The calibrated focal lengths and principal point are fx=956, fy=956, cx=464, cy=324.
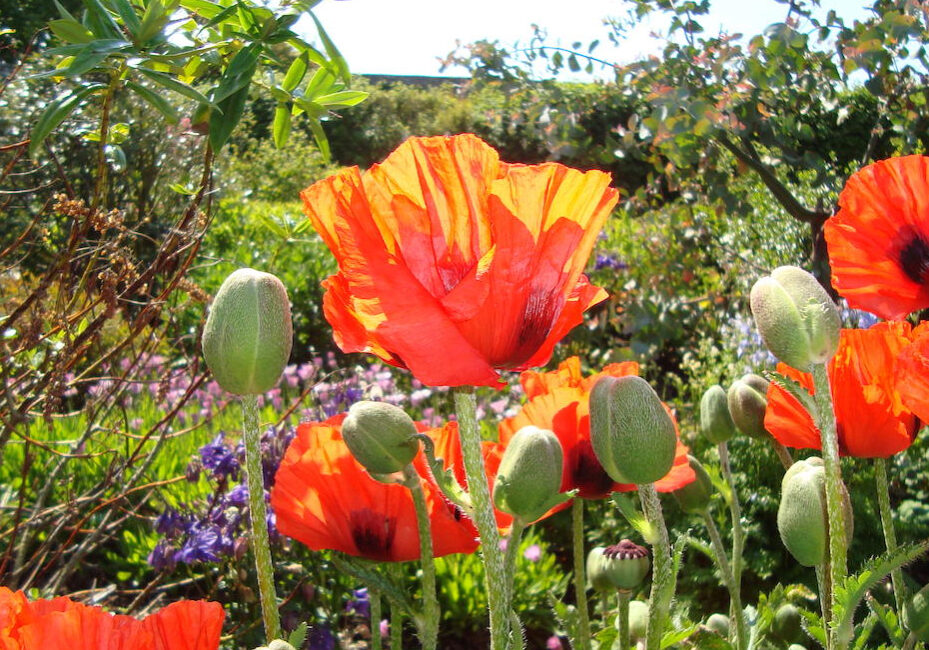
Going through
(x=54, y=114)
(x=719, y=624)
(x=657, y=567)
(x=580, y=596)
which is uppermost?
(x=54, y=114)

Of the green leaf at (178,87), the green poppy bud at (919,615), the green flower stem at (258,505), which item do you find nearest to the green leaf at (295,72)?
the green leaf at (178,87)

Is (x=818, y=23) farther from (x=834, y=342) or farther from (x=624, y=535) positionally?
(x=834, y=342)

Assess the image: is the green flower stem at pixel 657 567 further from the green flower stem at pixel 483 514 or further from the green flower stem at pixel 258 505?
the green flower stem at pixel 258 505

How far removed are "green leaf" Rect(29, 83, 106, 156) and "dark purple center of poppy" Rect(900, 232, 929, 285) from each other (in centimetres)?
79

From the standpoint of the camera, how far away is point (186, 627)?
21.9 inches

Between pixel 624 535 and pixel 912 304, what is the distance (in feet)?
6.22

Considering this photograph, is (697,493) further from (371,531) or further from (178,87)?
(178,87)

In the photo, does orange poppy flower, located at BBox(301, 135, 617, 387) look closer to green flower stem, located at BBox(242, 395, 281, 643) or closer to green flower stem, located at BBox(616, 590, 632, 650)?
green flower stem, located at BBox(242, 395, 281, 643)

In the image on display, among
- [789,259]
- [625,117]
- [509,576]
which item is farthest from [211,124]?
[625,117]

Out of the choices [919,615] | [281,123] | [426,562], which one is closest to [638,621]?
[919,615]

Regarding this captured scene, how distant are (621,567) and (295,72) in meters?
0.66

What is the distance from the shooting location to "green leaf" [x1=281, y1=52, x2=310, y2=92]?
1042 mm

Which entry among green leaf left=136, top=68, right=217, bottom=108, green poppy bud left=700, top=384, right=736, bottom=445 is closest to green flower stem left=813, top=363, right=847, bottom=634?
green poppy bud left=700, top=384, right=736, bottom=445

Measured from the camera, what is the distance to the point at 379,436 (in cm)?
71
